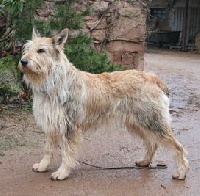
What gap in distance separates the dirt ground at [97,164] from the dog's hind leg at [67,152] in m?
0.10

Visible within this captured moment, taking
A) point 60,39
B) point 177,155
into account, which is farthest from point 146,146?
point 60,39

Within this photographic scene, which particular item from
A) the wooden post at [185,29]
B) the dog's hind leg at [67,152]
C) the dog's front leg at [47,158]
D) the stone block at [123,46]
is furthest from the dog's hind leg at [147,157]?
the wooden post at [185,29]

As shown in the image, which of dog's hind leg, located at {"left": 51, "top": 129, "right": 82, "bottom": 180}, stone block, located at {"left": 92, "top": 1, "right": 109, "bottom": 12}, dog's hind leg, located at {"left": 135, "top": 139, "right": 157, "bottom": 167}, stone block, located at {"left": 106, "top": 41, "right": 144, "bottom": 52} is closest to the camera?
dog's hind leg, located at {"left": 51, "top": 129, "right": 82, "bottom": 180}

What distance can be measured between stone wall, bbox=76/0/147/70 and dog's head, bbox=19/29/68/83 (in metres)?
5.07

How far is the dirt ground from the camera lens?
5.68 metres

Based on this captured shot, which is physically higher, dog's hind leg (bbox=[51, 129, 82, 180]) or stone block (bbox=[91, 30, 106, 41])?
stone block (bbox=[91, 30, 106, 41])

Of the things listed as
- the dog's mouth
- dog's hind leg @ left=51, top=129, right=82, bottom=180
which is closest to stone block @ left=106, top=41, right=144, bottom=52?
dog's hind leg @ left=51, top=129, right=82, bottom=180

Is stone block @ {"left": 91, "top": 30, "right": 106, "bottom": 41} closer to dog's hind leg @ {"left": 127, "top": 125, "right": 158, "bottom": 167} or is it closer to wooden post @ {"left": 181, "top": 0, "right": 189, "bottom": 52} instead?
dog's hind leg @ {"left": 127, "top": 125, "right": 158, "bottom": 167}

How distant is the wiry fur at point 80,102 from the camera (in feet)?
18.7

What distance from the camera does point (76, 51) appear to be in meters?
9.22

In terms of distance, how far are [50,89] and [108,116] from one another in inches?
33.0

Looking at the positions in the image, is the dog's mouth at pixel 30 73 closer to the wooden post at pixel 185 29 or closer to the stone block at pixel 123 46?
the stone block at pixel 123 46

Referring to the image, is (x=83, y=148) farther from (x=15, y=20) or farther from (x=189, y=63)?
(x=189, y=63)

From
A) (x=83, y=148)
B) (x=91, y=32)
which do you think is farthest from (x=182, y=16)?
(x=83, y=148)
